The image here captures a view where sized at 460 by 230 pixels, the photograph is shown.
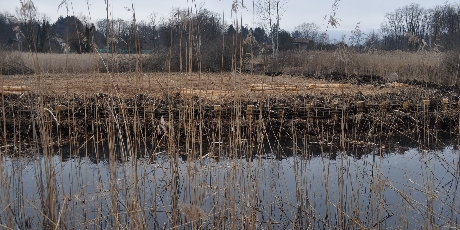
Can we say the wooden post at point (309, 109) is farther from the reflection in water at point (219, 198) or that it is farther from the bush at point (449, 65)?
the bush at point (449, 65)

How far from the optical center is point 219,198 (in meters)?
3.31

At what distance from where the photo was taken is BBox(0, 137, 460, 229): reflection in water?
3.03 metres

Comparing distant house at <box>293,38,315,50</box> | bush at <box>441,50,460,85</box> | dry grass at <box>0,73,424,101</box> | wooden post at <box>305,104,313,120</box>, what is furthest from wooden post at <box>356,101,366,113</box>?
bush at <box>441,50,460,85</box>

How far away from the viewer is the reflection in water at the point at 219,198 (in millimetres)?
3031

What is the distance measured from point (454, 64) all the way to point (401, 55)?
4.51 ft

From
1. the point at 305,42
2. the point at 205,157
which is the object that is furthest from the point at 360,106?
the point at 305,42

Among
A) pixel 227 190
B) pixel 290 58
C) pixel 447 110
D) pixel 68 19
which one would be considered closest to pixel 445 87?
pixel 447 110

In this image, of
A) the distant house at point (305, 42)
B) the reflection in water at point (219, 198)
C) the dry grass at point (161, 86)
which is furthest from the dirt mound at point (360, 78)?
the reflection in water at point (219, 198)

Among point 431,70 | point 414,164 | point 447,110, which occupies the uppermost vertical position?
point 431,70

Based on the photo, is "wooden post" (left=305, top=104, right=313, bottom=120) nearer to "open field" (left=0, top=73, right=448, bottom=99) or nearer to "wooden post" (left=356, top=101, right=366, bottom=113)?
"open field" (left=0, top=73, right=448, bottom=99)

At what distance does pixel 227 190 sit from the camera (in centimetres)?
329

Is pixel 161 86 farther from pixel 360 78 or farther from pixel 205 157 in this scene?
pixel 360 78

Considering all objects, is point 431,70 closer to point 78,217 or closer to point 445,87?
point 445,87

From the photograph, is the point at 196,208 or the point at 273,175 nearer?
the point at 196,208
